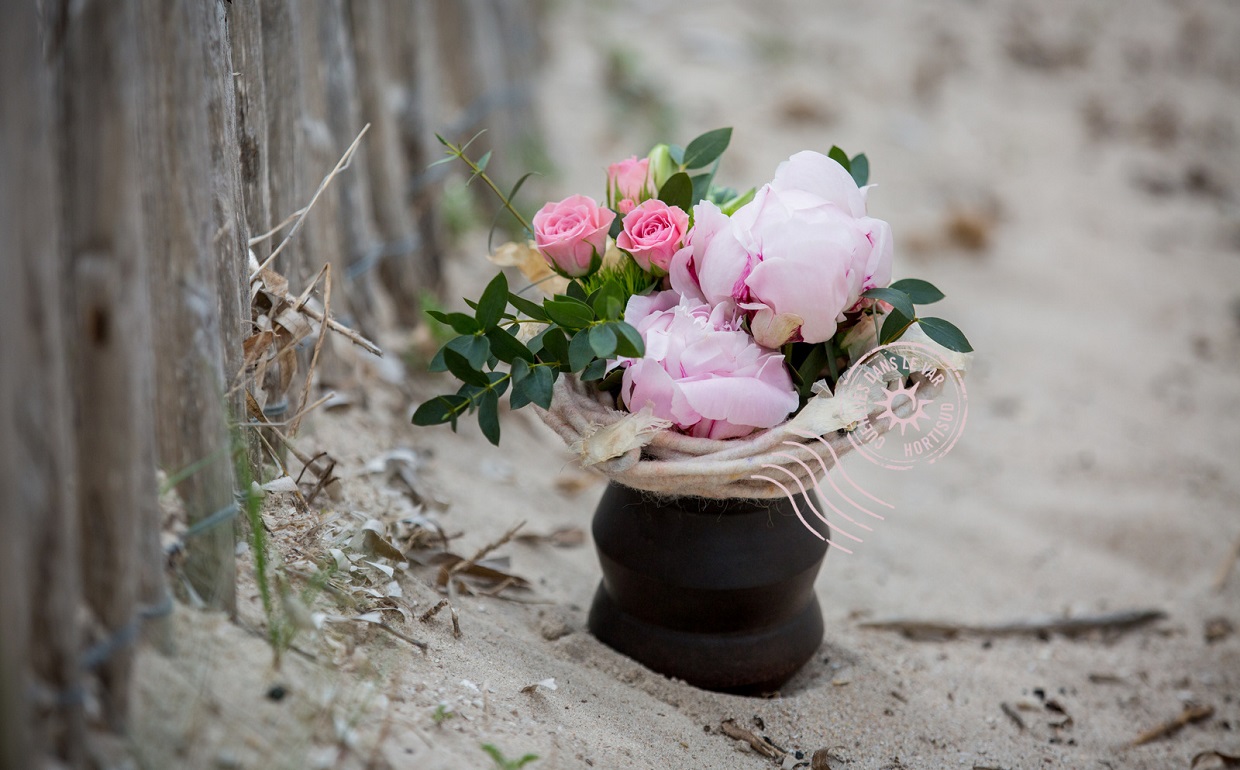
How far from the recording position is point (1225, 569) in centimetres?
217

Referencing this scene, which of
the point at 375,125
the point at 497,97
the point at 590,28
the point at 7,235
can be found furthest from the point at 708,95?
the point at 7,235

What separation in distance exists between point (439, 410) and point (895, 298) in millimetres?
649

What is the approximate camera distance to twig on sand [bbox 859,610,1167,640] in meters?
1.91

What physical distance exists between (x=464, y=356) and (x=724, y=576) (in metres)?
0.50

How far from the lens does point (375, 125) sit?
238 centimetres

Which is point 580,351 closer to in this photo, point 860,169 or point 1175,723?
point 860,169

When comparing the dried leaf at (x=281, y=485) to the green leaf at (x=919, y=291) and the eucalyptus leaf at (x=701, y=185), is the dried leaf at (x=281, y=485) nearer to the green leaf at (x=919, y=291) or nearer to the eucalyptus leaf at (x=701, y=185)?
the eucalyptus leaf at (x=701, y=185)

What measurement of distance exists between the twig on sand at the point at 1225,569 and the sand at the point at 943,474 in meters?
0.01

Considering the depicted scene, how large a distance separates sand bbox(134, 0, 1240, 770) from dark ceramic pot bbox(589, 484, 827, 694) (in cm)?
5

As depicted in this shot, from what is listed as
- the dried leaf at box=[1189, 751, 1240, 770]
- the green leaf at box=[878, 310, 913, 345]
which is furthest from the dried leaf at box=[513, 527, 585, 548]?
the dried leaf at box=[1189, 751, 1240, 770]

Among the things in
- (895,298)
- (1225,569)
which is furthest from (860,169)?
(1225,569)

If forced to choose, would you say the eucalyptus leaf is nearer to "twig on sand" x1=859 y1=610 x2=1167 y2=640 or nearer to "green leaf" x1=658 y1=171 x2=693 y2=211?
"green leaf" x1=658 y1=171 x2=693 y2=211

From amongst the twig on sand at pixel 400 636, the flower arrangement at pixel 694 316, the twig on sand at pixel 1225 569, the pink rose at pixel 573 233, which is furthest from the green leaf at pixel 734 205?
the twig on sand at pixel 1225 569

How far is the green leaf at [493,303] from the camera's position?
1.23 metres
